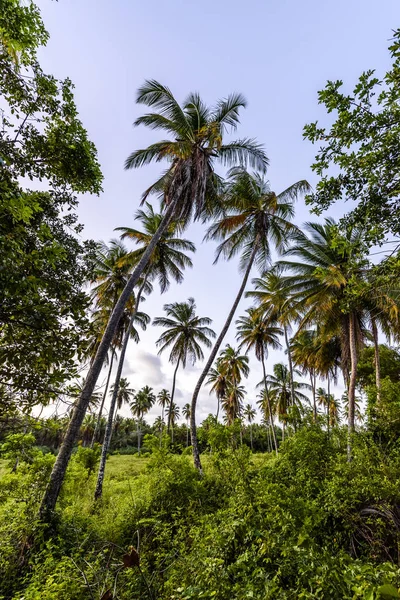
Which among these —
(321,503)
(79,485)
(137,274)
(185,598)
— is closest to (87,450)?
(79,485)

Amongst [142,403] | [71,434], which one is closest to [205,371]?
[71,434]

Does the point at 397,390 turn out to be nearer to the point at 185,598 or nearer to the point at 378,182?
the point at 378,182

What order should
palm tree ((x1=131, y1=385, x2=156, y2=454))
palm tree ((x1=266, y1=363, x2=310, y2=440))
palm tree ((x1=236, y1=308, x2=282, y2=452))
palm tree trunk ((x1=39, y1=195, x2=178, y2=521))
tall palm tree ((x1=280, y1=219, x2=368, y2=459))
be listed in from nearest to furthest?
palm tree trunk ((x1=39, y1=195, x2=178, y2=521))
tall palm tree ((x1=280, y1=219, x2=368, y2=459))
palm tree ((x1=236, y1=308, x2=282, y2=452))
palm tree ((x1=266, y1=363, x2=310, y2=440))
palm tree ((x1=131, y1=385, x2=156, y2=454))

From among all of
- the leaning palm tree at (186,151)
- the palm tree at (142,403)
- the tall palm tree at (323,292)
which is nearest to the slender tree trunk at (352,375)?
the tall palm tree at (323,292)

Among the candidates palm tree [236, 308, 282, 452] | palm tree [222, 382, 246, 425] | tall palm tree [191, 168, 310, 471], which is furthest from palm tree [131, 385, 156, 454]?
tall palm tree [191, 168, 310, 471]

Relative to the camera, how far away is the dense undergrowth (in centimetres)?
279

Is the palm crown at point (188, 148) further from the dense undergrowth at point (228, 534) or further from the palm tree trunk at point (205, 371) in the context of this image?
the dense undergrowth at point (228, 534)

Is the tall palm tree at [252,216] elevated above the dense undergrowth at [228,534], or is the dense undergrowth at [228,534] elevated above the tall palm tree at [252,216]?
the tall palm tree at [252,216]

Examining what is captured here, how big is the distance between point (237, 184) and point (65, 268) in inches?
437

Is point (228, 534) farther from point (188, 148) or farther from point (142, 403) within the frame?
point (142, 403)

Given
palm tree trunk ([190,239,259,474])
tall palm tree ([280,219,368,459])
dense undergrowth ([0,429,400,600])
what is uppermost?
tall palm tree ([280,219,368,459])

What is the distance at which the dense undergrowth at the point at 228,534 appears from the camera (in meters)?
2.79

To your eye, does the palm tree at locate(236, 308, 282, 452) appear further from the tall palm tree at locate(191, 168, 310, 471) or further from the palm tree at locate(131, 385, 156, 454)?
the palm tree at locate(131, 385, 156, 454)

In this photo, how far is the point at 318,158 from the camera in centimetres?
372
